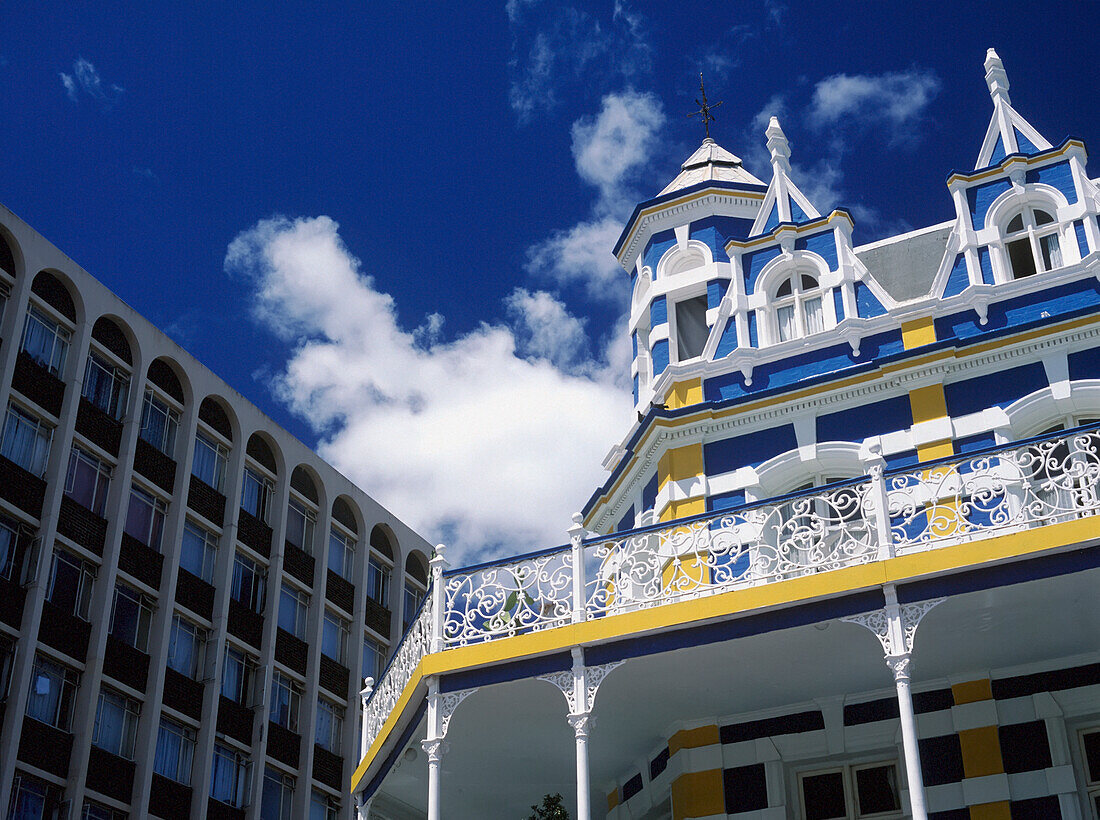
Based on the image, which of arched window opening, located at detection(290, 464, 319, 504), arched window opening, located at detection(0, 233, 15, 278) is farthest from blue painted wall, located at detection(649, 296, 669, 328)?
arched window opening, located at detection(290, 464, 319, 504)

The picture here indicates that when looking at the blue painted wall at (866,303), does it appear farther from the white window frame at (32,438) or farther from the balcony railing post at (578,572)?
the white window frame at (32,438)

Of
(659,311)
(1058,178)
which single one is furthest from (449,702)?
(1058,178)

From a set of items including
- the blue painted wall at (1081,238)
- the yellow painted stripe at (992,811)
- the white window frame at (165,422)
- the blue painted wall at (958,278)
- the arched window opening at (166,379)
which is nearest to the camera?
the yellow painted stripe at (992,811)

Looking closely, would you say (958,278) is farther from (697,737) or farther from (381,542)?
(381,542)

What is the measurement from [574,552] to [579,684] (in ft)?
4.96

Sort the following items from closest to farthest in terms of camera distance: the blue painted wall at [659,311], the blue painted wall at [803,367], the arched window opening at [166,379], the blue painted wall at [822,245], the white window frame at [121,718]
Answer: the blue painted wall at [803,367] → the blue painted wall at [822,245] → the blue painted wall at [659,311] → the white window frame at [121,718] → the arched window opening at [166,379]

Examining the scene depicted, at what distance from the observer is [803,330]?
66.6 feet

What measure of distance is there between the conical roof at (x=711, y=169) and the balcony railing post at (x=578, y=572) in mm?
8994

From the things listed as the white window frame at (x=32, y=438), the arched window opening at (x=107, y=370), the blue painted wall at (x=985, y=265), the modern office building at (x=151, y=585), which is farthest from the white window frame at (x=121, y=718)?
the blue painted wall at (x=985, y=265)

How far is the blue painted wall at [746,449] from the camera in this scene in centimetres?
1923

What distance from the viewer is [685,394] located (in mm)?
20422

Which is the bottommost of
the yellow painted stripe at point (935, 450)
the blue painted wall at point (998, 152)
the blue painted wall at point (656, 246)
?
the yellow painted stripe at point (935, 450)

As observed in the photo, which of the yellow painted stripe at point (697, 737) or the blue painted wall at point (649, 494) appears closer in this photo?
the yellow painted stripe at point (697, 737)

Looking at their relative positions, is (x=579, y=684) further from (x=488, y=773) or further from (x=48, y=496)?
(x=48, y=496)
